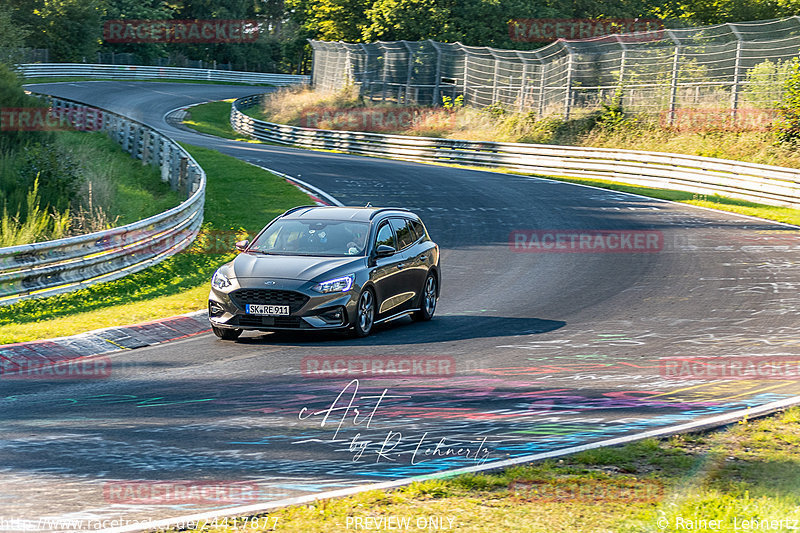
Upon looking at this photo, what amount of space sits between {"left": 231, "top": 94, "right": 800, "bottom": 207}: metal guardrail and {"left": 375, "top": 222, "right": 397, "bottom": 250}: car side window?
15.6 meters

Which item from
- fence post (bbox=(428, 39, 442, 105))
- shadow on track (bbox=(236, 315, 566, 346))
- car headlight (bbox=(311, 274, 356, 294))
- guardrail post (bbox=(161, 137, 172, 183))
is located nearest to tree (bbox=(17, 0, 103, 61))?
fence post (bbox=(428, 39, 442, 105))

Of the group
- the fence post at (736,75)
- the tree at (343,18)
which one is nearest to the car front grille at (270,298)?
the fence post at (736,75)

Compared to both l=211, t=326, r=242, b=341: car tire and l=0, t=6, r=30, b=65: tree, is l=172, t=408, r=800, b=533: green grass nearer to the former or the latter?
l=211, t=326, r=242, b=341: car tire

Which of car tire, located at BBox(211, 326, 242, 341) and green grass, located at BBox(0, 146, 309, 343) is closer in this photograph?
car tire, located at BBox(211, 326, 242, 341)

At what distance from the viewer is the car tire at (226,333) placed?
11914 millimetres

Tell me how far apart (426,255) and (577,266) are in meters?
4.67

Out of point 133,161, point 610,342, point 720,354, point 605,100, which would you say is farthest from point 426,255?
point 605,100

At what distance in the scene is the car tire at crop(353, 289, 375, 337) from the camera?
11828 mm

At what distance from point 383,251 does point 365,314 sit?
957 millimetres

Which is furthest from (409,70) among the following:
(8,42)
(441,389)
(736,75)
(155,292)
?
(441,389)

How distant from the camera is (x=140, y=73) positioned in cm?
7975

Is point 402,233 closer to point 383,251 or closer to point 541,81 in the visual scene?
point 383,251

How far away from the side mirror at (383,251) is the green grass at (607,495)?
6.03 m

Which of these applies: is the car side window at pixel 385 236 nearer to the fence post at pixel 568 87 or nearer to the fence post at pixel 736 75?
the fence post at pixel 736 75
